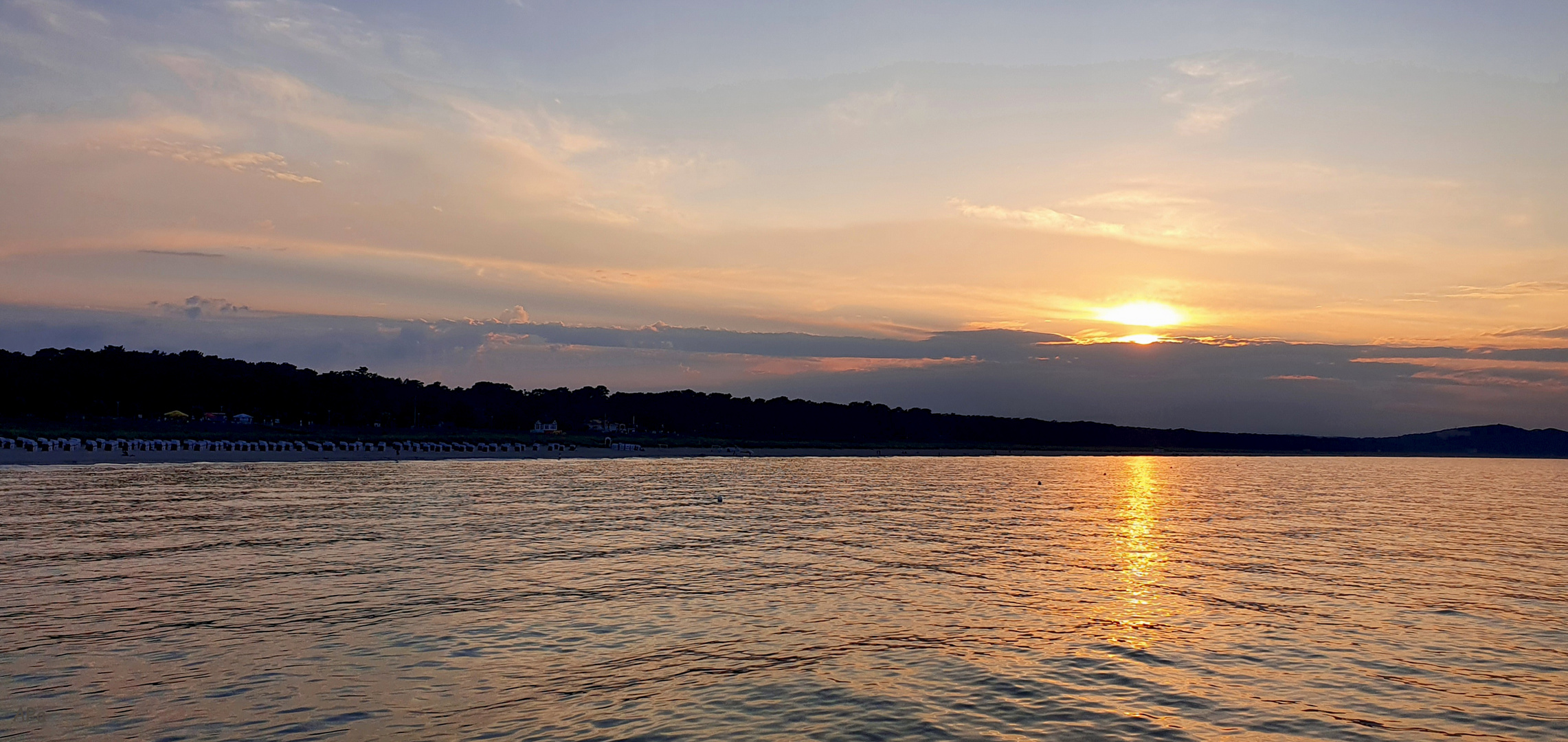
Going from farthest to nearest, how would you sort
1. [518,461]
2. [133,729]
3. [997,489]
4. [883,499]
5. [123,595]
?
1. [518,461]
2. [997,489]
3. [883,499]
4. [123,595]
5. [133,729]

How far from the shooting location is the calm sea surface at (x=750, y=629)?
1410 centimetres

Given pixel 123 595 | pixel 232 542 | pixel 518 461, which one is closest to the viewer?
pixel 123 595

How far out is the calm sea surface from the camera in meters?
14.1

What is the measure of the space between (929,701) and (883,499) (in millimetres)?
52735

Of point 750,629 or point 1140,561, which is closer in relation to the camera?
point 750,629

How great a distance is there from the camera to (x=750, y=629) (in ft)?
66.6

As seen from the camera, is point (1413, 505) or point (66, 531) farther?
point (1413, 505)

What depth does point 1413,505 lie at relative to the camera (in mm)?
70375

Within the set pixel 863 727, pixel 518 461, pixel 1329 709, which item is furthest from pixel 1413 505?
pixel 518 461

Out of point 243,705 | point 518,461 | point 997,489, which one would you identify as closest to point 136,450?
point 518,461

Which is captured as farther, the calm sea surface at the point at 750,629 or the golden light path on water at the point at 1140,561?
the golden light path on water at the point at 1140,561

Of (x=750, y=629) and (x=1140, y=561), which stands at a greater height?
(x=750, y=629)

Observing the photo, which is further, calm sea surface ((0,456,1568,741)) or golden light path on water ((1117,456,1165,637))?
golden light path on water ((1117,456,1165,637))

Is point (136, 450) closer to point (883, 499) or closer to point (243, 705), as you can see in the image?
point (883, 499)
